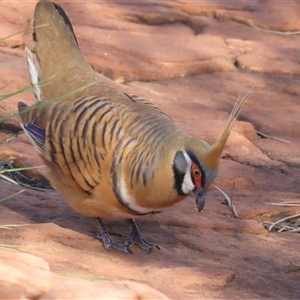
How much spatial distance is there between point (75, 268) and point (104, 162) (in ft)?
2.01

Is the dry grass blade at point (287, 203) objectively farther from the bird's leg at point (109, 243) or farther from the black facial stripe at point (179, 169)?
the black facial stripe at point (179, 169)

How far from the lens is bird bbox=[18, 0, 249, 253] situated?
12.0 ft

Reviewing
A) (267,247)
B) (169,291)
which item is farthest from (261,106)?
(169,291)

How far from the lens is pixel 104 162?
387 cm

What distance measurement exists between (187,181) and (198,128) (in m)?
2.02

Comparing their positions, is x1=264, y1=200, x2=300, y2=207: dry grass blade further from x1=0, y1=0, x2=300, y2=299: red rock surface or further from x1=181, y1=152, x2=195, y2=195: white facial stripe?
x1=181, y1=152, x2=195, y2=195: white facial stripe

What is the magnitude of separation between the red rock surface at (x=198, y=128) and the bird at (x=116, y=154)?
23cm

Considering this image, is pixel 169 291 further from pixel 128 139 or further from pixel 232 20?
pixel 232 20

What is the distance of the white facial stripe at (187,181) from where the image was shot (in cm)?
362

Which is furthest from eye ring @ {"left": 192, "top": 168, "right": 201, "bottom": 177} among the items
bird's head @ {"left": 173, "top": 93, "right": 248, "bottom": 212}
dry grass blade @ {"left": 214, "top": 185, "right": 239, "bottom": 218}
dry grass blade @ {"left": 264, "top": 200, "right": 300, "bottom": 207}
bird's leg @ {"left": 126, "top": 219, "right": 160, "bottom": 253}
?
dry grass blade @ {"left": 264, "top": 200, "right": 300, "bottom": 207}

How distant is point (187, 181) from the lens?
144 inches

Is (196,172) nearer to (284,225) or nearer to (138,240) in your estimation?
(138,240)

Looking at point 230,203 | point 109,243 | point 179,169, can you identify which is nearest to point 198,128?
point 230,203

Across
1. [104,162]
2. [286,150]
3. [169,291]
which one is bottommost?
[286,150]
